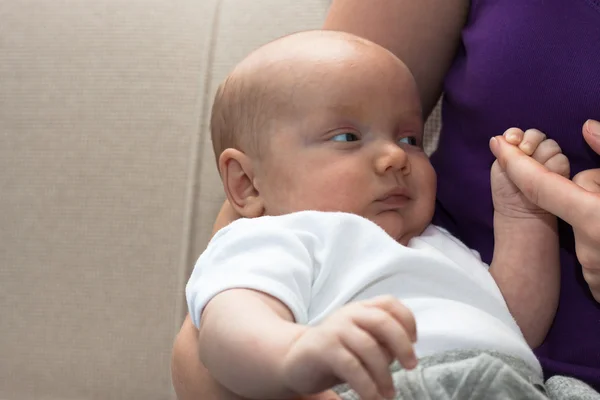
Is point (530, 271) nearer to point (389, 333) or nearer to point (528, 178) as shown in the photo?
point (528, 178)

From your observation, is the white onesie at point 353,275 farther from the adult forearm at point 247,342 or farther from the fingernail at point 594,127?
the fingernail at point 594,127

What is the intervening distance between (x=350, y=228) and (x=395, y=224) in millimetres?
76

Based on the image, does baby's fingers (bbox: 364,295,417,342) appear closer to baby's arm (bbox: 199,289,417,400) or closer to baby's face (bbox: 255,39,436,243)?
baby's arm (bbox: 199,289,417,400)

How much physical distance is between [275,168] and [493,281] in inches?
10.2

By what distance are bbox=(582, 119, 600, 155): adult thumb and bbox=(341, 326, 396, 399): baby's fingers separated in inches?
14.9

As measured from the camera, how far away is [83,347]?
1.26 m

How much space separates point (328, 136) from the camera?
0.81 meters

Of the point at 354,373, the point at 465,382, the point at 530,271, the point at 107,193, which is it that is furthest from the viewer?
the point at 107,193

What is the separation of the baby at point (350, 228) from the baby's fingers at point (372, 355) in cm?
11

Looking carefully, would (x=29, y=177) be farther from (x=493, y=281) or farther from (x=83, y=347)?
(x=493, y=281)

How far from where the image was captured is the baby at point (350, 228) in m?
0.65

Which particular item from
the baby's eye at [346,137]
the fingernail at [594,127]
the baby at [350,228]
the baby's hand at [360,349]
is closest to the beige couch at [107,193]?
the baby at [350,228]

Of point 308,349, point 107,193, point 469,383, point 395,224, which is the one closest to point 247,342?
point 308,349

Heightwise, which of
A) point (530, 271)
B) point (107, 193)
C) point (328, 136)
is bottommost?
point (107, 193)
